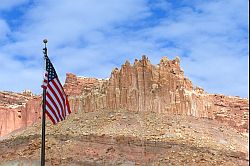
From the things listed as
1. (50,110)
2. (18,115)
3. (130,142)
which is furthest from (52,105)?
(18,115)

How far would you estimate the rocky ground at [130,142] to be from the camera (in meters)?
63.3

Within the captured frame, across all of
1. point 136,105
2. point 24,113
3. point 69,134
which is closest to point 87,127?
point 69,134

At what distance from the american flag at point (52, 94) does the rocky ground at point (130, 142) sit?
33616 mm

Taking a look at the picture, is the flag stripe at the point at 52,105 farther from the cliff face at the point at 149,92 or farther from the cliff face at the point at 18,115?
the cliff face at the point at 18,115

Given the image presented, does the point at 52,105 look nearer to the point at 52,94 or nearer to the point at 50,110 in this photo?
the point at 50,110

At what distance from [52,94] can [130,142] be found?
3957 cm

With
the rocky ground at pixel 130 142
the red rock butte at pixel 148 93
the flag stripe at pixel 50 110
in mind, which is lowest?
the rocky ground at pixel 130 142

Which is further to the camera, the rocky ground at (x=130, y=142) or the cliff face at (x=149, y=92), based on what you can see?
the cliff face at (x=149, y=92)

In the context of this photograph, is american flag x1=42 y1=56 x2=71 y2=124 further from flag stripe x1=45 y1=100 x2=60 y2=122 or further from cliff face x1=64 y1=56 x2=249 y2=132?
cliff face x1=64 y1=56 x2=249 y2=132

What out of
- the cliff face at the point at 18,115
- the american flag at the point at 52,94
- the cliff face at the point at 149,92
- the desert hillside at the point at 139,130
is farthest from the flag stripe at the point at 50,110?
the cliff face at the point at 18,115

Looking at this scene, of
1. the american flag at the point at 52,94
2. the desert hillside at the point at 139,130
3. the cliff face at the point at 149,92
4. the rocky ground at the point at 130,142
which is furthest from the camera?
the cliff face at the point at 149,92

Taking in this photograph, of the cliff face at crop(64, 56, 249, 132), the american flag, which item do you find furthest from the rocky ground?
the american flag

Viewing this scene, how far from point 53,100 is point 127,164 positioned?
3429 centimetres

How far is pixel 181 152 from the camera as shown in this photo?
64.4 m
